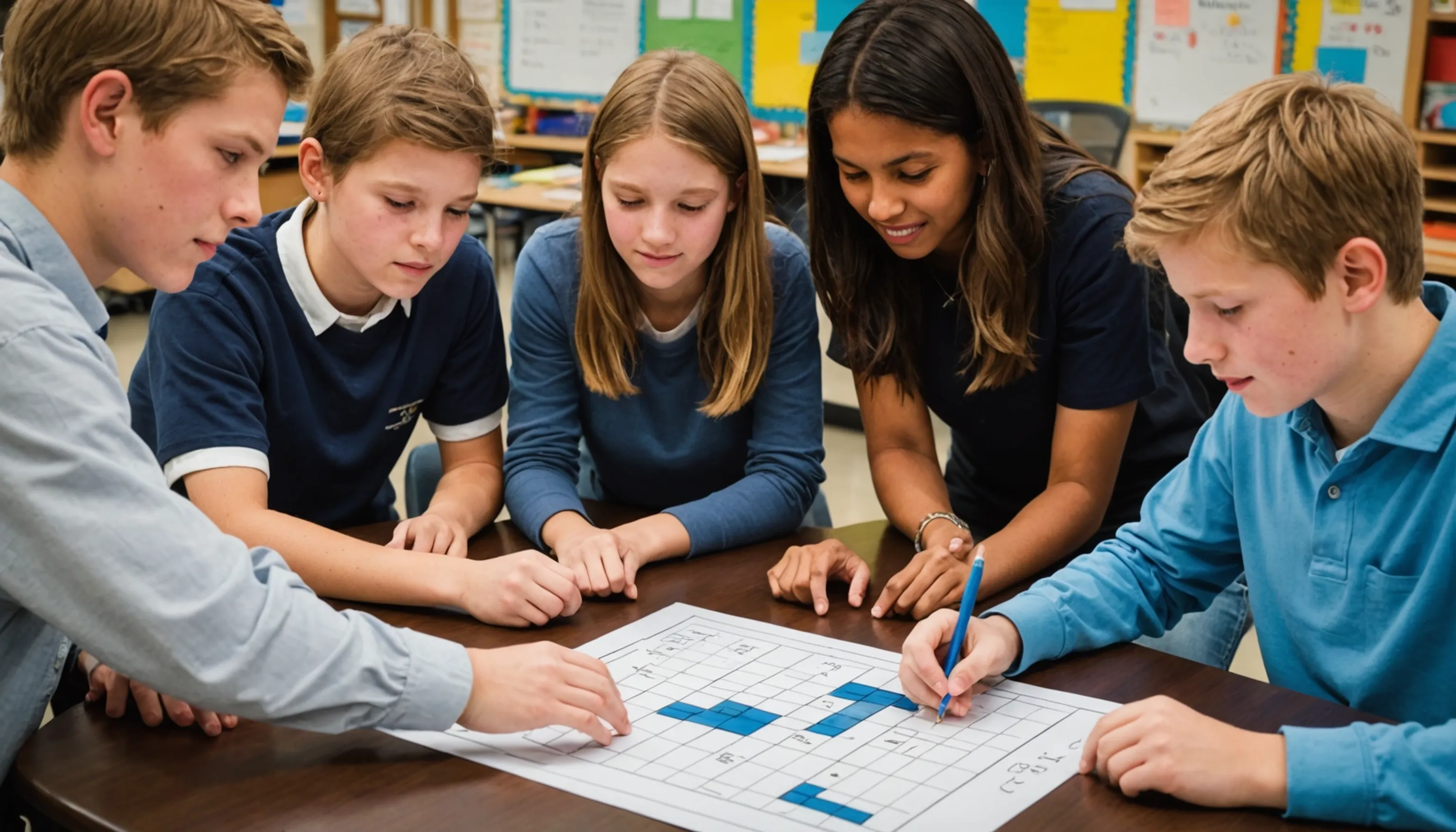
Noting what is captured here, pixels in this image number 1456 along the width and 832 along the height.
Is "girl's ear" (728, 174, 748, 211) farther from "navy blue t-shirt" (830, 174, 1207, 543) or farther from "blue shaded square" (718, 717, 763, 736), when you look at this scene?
"blue shaded square" (718, 717, 763, 736)

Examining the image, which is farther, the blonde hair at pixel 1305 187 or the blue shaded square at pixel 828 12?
the blue shaded square at pixel 828 12

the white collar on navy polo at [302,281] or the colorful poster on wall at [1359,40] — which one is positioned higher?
the colorful poster on wall at [1359,40]

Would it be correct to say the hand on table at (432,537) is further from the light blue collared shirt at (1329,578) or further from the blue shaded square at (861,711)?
the light blue collared shirt at (1329,578)

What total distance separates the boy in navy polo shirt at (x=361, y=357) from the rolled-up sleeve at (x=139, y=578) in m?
0.27

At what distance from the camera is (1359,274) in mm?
1014

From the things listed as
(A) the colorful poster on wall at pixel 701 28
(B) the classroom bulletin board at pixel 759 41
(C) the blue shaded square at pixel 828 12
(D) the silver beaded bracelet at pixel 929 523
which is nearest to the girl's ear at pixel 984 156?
(D) the silver beaded bracelet at pixel 929 523

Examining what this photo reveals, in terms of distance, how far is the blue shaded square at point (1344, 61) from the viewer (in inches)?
145

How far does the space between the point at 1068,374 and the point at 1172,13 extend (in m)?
2.92

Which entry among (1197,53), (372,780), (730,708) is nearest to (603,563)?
(730,708)

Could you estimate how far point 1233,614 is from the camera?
4.94 ft

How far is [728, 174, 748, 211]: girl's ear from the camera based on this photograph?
5.24 feet

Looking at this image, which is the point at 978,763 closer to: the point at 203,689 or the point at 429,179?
the point at 203,689

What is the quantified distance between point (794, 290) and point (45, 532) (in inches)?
38.1

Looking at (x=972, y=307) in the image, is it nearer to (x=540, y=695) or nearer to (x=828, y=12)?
(x=540, y=695)
